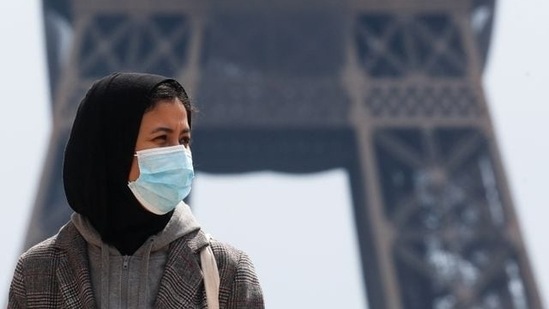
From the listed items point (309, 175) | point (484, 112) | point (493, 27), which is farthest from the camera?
point (309, 175)

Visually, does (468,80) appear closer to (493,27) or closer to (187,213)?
(493,27)

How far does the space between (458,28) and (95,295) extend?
63.8 feet

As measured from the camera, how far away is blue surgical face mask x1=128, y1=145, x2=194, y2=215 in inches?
67.2

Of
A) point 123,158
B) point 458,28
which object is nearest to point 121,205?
point 123,158

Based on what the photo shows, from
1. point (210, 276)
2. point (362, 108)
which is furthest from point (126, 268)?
point (362, 108)

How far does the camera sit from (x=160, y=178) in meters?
1.72

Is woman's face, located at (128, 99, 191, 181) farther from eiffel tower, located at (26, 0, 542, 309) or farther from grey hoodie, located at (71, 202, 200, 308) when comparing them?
eiffel tower, located at (26, 0, 542, 309)

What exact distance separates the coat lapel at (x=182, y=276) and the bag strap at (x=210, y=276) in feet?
0.03

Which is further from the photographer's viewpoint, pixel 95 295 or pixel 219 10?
pixel 219 10

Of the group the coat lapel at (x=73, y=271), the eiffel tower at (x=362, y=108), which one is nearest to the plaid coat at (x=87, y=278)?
the coat lapel at (x=73, y=271)

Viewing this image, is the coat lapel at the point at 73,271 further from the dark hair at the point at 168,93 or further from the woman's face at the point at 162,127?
the dark hair at the point at 168,93

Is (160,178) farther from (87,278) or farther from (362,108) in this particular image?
(362,108)

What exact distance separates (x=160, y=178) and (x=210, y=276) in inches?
7.0

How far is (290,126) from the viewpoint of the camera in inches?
837
